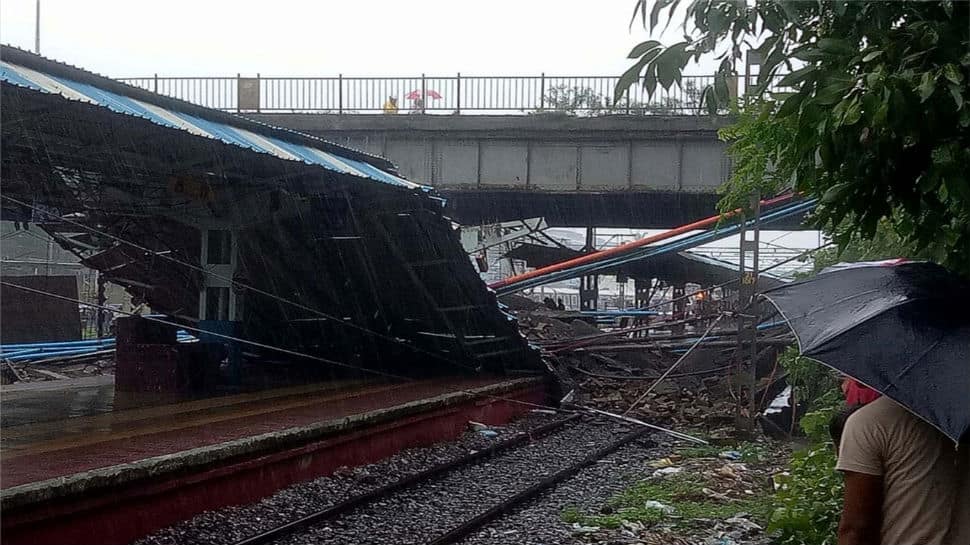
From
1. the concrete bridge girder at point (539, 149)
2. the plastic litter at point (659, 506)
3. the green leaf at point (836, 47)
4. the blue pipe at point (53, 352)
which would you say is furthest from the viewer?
the concrete bridge girder at point (539, 149)

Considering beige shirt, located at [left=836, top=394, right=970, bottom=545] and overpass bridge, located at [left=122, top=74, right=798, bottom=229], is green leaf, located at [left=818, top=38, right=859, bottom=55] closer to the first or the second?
beige shirt, located at [left=836, top=394, right=970, bottom=545]

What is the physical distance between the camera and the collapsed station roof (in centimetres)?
1079

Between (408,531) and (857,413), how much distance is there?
5.48m

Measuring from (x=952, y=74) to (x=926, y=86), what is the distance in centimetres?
13

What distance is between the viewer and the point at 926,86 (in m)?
3.25

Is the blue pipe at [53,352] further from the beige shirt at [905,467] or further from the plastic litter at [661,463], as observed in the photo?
the beige shirt at [905,467]

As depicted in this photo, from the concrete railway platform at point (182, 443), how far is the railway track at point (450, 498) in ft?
2.56

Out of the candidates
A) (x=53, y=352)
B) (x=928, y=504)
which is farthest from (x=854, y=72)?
(x=53, y=352)

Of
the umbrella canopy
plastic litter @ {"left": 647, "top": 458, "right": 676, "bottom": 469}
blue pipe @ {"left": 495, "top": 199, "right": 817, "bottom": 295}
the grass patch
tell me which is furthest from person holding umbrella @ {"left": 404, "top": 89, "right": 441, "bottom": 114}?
the grass patch

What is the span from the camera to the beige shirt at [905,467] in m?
3.34

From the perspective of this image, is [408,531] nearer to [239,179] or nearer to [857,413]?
[857,413]

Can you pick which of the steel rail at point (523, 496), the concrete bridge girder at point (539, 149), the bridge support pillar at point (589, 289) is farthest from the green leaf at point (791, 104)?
the bridge support pillar at point (589, 289)

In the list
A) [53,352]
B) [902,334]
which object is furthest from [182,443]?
[53,352]

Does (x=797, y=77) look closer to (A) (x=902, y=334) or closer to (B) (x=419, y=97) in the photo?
(A) (x=902, y=334)
